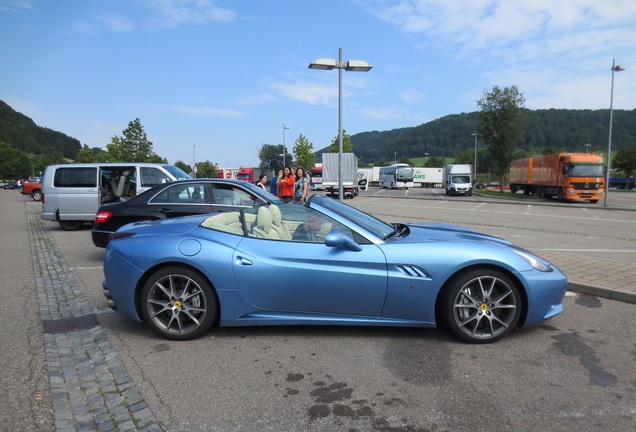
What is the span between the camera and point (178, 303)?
12.8ft

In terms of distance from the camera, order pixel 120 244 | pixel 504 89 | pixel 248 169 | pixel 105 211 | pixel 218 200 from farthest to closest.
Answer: pixel 248 169, pixel 504 89, pixel 218 200, pixel 105 211, pixel 120 244

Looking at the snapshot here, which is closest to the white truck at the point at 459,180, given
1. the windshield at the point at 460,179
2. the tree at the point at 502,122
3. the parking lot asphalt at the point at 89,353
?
the windshield at the point at 460,179

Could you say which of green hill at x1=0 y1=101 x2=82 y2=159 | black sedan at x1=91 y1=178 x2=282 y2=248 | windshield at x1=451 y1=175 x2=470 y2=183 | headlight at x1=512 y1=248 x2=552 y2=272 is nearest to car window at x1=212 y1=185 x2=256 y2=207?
black sedan at x1=91 y1=178 x2=282 y2=248

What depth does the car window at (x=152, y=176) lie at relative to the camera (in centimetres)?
1152

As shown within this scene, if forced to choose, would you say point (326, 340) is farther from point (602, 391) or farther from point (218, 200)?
point (218, 200)

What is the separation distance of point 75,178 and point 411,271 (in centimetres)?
1113

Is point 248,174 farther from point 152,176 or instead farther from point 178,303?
point 178,303

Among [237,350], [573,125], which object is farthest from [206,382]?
[573,125]

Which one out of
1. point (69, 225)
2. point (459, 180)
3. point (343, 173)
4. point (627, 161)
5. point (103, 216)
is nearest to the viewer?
point (103, 216)

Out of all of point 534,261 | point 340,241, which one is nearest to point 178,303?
point 340,241

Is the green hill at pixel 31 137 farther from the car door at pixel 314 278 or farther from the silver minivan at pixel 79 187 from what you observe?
the car door at pixel 314 278

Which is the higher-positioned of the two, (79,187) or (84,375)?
(79,187)

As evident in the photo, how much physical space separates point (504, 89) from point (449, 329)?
41.8 metres

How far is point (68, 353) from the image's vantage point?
3703 millimetres
